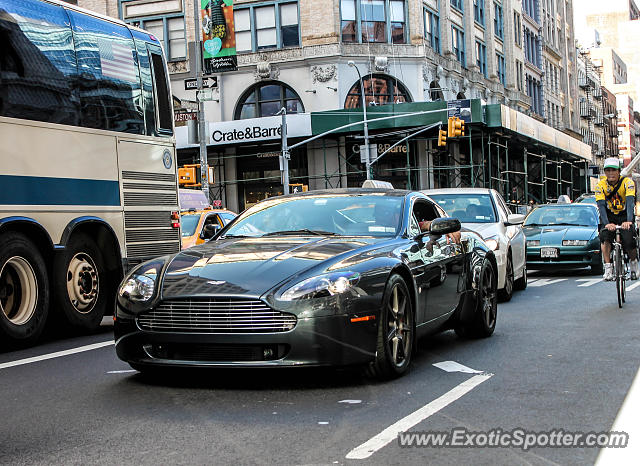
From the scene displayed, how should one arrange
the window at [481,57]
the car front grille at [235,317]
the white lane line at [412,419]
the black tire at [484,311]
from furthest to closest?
1. the window at [481,57]
2. the black tire at [484,311]
3. the car front grille at [235,317]
4. the white lane line at [412,419]

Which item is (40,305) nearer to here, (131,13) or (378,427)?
(378,427)

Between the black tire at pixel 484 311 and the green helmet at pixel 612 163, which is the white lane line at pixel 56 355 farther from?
the green helmet at pixel 612 163

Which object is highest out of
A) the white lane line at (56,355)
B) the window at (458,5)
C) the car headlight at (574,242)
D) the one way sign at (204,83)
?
the window at (458,5)

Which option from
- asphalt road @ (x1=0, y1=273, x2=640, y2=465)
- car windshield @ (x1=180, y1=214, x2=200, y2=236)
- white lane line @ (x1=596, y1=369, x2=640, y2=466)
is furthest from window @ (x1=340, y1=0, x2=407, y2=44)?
white lane line @ (x1=596, y1=369, x2=640, y2=466)

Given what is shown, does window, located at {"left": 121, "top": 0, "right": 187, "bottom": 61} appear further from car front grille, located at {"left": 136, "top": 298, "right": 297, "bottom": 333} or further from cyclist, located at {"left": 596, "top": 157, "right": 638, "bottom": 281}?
car front grille, located at {"left": 136, "top": 298, "right": 297, "bottom": 333}

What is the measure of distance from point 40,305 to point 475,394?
202 inches

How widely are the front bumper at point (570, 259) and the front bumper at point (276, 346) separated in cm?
1306

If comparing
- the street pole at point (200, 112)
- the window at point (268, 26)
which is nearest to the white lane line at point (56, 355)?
the street pole at point (200, 112)

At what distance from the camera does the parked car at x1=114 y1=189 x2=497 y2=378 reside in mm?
5793

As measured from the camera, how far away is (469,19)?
57188 millimetres

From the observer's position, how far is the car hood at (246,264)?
5.89 metres

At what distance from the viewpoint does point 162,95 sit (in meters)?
12.0

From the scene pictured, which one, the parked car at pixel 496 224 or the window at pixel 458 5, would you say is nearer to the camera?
the parked car at pixel 496 224

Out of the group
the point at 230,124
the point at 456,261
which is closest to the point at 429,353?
the point at 456,261
